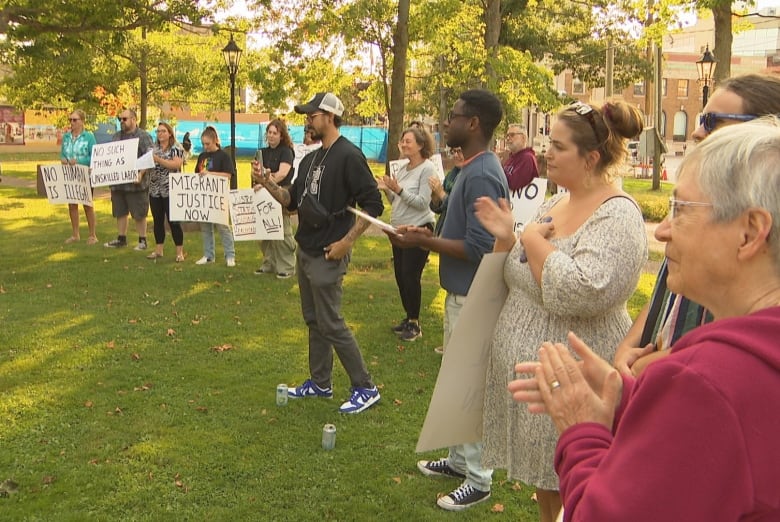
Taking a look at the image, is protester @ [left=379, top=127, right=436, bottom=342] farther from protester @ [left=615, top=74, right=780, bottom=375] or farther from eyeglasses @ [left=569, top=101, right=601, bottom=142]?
protester @ [left=615, top=74, right=780, bottom=375]

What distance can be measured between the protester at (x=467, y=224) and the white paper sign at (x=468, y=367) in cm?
81

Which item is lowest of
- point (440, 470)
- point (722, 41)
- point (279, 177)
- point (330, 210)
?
point (440, 470)

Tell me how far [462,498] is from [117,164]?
919 centimetres

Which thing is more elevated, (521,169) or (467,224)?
(521,169)

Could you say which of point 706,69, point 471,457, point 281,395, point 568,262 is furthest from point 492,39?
point 568,262

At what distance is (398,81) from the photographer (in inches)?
542

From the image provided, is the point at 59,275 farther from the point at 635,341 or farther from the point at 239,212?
the point at 635,341

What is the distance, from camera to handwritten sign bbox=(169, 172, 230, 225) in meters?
11.0

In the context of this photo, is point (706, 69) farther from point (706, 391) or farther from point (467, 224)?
point (706, 391)

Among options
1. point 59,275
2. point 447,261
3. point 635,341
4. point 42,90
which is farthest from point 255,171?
point 42,90

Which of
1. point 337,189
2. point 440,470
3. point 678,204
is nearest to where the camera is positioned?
point 678,204

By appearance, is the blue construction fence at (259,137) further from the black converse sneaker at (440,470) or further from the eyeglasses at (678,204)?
the eyeglasses at (678,204)

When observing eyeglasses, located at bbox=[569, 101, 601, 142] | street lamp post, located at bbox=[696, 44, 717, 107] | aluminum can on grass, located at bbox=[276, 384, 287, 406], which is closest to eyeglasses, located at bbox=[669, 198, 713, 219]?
eyeglasses, located at bbox=[569, 101, 601, 142]

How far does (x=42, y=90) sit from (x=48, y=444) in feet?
73.0
